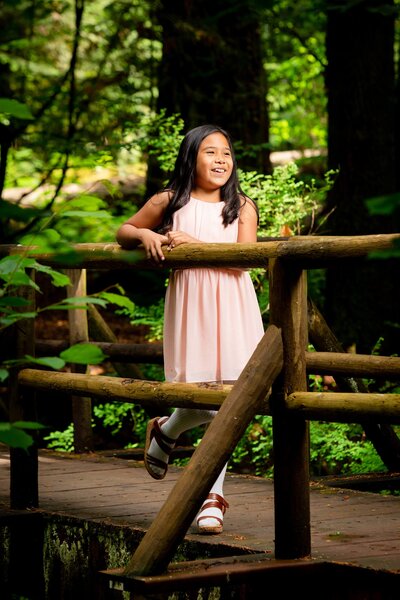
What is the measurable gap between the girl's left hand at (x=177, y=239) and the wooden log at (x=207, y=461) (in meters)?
0.76

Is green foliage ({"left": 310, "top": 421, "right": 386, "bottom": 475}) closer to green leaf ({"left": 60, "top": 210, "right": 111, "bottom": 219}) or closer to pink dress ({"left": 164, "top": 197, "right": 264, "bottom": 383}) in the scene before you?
pink dress ({"left": 164, "top": 197, "right": 264, "bottom": 383})

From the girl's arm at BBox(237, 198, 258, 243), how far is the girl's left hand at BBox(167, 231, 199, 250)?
45cm

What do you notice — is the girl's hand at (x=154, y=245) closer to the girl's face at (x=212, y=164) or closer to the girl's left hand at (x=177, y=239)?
the girl's left hand at (x=177, y=239)

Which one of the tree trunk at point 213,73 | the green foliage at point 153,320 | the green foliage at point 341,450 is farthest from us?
the tree trunk at point 213,73

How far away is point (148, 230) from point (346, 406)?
1.39 metres

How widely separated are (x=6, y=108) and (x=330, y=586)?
228cm

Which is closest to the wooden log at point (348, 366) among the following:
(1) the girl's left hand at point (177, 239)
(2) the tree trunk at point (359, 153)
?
→ (1) the girl's left hand at point (177, 239)

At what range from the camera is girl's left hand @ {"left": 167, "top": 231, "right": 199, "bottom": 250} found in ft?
15.7

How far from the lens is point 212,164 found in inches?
207

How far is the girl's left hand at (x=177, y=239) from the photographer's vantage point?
4773 millimetres

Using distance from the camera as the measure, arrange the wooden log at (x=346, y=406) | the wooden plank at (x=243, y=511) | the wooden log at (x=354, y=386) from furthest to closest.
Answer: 1. the wooden log at (x=354, y=386)
2. the wooden plank at (x=243, y=511)
3. the wooden log at (x=346, y=406)

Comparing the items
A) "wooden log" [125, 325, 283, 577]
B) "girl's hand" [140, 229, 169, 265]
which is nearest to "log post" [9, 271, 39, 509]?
"girl's hand" [140, 229, 169, 265]

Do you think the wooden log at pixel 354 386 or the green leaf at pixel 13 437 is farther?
the wooden log at pixel 354 386

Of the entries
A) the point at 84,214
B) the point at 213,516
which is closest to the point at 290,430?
the point at 213,516
